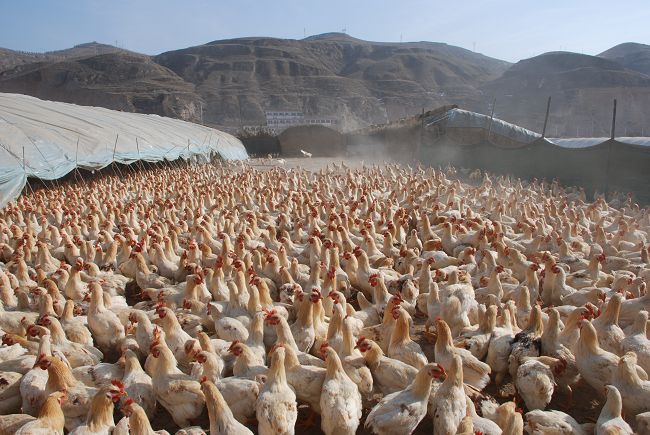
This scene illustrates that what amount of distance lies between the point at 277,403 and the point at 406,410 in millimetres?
1143

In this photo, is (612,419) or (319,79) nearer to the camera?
(612,419)

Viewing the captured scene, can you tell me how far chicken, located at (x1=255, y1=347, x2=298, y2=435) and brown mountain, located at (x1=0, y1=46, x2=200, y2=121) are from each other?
69.0 meters

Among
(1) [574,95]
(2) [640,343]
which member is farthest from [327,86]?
(2) [640,343]

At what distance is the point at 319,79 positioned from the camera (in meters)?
90.0

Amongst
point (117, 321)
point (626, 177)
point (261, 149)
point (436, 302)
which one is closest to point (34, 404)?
point (117, 321)

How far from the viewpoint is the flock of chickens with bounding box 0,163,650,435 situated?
4281mm

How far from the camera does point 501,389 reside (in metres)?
5.38

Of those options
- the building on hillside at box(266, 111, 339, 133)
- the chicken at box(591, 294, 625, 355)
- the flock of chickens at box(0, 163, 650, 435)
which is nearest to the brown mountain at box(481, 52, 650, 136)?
the building on hillside at box(266, 111, 339, 133)

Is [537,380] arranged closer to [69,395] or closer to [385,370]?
[385,370]

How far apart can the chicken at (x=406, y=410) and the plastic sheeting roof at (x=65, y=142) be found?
13.4m

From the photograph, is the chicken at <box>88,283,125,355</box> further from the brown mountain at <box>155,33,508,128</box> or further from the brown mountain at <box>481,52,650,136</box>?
the brown mountain at <box>155,33,508,128</box>

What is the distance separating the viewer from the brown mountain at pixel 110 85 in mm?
69625

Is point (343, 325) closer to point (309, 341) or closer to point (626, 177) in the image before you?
point (309, 341)

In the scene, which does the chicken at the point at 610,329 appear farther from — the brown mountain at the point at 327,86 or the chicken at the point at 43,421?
the brown mountain at the point at 327,86
